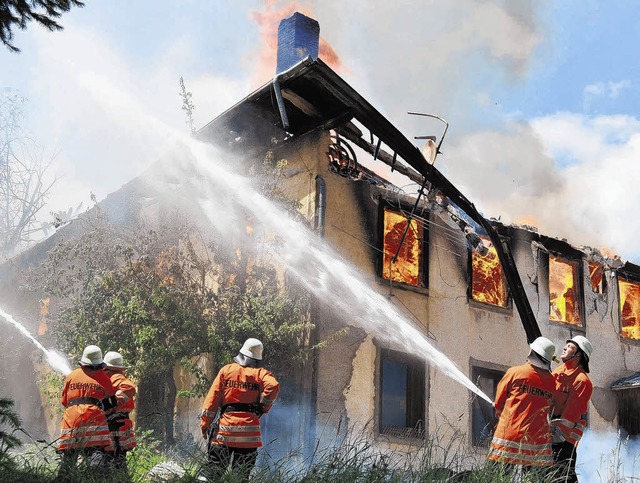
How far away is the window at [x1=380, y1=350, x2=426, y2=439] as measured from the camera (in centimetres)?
1361

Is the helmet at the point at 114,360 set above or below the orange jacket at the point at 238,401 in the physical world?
above

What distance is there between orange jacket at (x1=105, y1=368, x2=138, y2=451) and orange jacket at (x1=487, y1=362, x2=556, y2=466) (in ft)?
11.9

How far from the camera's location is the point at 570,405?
7074 mm

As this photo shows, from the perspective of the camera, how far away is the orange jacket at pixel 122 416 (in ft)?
25.0

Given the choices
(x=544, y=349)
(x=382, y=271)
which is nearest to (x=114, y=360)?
(x=544, y=349)

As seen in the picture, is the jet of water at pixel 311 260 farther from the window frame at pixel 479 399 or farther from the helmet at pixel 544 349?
the helmet at pixel 544 349

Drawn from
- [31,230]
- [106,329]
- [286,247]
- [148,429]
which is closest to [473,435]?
[286,247]

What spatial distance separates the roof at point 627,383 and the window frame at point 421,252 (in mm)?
5771

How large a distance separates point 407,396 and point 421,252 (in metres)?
2.78

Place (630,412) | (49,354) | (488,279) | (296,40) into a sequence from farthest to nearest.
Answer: (49,354)
(630,412)
(488,279)
(296,40)

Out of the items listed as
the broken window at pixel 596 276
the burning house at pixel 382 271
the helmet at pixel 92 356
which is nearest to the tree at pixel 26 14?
the helmet at pixel 92 356

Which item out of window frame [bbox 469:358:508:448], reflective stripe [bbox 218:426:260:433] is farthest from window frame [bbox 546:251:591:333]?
reflective stripe [bbox 218:426:260:433]

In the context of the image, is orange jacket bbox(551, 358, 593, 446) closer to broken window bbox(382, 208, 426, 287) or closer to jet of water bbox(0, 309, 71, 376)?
broken window bbox(382, 208, 426, 287)

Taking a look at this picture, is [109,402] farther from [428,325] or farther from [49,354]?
[49,354]
